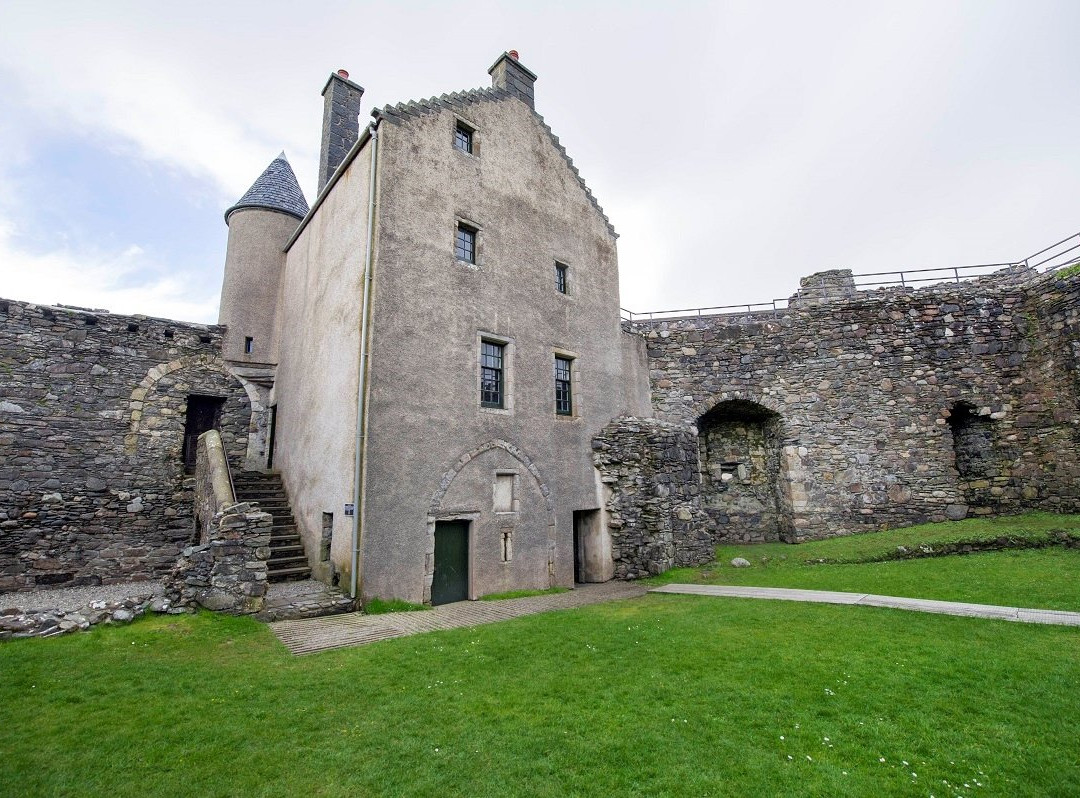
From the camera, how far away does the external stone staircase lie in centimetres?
1117

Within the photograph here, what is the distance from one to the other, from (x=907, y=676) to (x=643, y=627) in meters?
3.65

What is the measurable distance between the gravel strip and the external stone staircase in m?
2.08

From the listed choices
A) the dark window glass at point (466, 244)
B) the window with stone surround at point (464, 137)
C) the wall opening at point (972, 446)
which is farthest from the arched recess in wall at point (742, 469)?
the window with stone surround at point (464, 137)

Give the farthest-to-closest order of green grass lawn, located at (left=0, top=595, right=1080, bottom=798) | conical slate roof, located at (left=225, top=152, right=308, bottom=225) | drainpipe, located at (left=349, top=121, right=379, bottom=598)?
conical slate roof, located at (left=225, top=152, right=308, bottom=225), drainpipe, located at (left=349, top=121, right=379, bottom=598), green grass lawn, located at (left=0, top=595, right=1080, bottom=798)

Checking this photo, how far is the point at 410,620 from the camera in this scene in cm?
916

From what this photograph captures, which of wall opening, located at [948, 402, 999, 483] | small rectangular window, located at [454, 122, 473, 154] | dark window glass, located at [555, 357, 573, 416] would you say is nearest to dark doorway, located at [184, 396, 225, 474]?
A: dark window glass, located at [555, 357, 573, 416]

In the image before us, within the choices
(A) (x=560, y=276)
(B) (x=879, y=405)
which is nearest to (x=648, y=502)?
(A) (x=560, y=276)

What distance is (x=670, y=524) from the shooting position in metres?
14.2

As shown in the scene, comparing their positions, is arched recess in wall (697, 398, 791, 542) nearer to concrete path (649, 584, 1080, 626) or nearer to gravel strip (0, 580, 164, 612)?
concrete path (649, 584, 1080, 626)

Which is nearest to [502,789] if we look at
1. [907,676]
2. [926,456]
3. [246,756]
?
[246,756]

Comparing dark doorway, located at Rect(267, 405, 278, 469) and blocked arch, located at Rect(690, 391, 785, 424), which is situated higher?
blocked arch, located at Rect(690, 391, 785, 424)

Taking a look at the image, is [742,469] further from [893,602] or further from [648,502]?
[893,602]

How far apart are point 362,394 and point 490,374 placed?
3384mm

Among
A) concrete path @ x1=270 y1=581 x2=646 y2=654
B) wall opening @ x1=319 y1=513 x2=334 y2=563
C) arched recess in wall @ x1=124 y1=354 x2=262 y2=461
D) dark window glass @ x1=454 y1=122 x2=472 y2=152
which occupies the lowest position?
concrete path @ x1=270 y1=581 x2=646 y2=654
